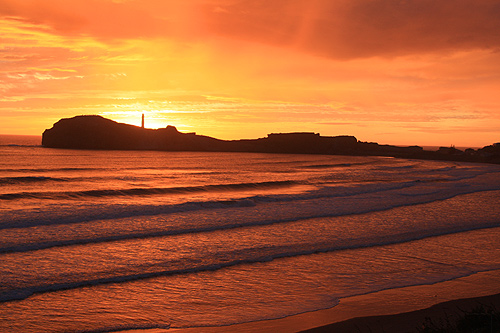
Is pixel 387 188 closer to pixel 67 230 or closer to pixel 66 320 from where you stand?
pixel 67 230

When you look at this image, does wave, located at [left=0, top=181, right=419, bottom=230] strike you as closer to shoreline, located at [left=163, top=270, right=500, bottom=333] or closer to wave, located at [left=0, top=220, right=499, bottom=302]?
wave, located at [left=0, top=220, right=499, bottom=302]

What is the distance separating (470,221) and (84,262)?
48.0 feet

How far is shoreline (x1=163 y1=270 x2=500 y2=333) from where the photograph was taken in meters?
6.82

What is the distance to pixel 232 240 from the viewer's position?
13.4 meters

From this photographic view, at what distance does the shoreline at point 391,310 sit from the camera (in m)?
6.82

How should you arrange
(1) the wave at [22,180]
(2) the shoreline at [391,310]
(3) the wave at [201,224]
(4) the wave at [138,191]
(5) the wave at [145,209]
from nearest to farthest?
1. (2) the shoreline at [391,310]
2. (3) the wave at [201,224]
3. (5) the wave at [145,209]
4. (4) the wave at [138,191]
5. (1) the wave at [22,180]

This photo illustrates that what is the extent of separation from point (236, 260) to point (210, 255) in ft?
2.83

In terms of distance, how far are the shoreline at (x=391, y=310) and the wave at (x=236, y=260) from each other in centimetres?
294

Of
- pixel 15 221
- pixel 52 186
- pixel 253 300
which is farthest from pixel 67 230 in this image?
pixel 52 186

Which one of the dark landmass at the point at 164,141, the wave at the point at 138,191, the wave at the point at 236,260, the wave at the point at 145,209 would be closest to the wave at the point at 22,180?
the wave at the point at 138,191

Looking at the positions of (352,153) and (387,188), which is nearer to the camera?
(387,188)

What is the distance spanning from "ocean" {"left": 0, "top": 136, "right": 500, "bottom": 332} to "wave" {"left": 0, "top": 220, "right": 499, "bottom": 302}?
0.11 feet

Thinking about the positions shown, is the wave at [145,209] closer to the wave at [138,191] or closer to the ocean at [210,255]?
the ocean at [210,255]

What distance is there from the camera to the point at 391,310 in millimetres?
7672
